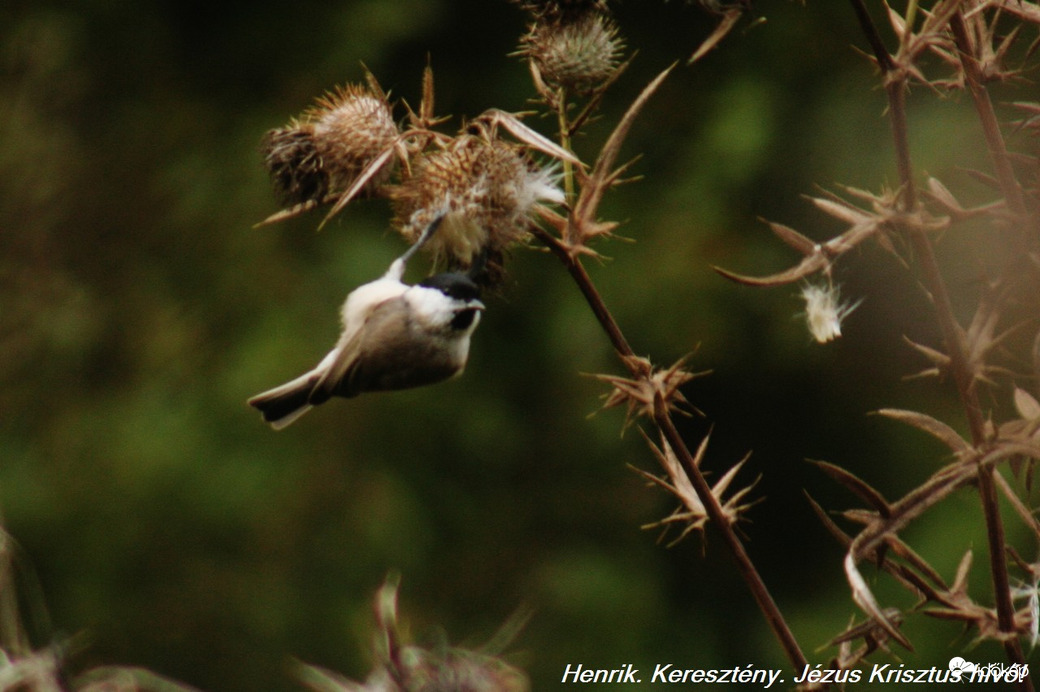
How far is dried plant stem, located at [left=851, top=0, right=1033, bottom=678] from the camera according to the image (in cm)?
111

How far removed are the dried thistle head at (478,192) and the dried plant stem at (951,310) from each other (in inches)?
19.2

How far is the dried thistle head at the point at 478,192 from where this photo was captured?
1.52 meters

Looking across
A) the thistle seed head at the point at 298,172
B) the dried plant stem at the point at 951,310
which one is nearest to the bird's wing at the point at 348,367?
the thistle seed head at the point at 298,172

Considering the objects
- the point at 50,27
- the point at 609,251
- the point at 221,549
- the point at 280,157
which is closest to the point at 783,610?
the point at 609,251

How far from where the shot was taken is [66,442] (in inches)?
199

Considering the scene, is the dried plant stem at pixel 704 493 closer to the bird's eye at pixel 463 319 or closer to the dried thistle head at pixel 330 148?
the dried thistle head at pixel 330 148

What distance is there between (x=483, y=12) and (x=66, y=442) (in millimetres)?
2580

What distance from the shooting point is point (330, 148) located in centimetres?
156

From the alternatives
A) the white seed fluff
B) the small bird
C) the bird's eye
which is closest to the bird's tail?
the small bird

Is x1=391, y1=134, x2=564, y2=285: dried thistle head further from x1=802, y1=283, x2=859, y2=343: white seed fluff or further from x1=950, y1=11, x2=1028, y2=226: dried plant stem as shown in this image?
x1=950, y1=11, x2=1028, y2=226: dried plant stem

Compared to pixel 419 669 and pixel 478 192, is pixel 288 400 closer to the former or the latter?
pixel 478 192

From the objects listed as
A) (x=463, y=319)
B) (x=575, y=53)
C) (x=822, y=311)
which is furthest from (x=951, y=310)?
(x=463, y=319)

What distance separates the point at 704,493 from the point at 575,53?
0.58 meters

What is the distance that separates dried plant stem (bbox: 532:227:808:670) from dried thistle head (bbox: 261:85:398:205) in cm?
35
